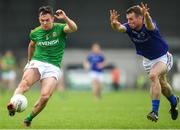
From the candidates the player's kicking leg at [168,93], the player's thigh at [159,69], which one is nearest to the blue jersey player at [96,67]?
the player's kicking leg at [168,93]

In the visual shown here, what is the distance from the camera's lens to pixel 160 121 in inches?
619

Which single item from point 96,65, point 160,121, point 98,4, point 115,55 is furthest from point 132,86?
point 160,121

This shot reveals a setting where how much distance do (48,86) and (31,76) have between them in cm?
42

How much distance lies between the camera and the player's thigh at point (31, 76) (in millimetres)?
13938

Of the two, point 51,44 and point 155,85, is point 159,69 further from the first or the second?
point 51,44

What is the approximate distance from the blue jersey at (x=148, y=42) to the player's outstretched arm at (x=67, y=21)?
58.6 inches

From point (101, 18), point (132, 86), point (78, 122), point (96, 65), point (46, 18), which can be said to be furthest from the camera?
point (101, 18)

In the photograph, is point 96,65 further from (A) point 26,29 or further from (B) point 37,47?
(A) point 26,29

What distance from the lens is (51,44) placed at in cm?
1430

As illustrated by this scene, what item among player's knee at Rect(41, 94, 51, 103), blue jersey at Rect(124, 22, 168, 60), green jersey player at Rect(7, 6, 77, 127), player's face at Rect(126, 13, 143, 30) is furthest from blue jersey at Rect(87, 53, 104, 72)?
player's knee at Rect(41, 94, 51, 103)

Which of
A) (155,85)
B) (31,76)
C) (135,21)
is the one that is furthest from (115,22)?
(31,76)

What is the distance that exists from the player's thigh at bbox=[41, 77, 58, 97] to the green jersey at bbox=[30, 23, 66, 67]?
40 cm

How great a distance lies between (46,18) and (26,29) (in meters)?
36.1

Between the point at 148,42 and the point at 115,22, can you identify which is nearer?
the point at 115,22
